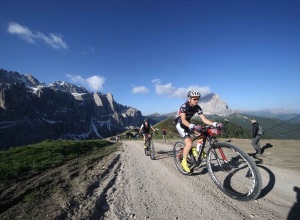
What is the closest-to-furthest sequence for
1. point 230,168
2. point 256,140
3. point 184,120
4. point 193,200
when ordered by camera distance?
1. point 193,200
2. point 230,168
3. point 184,120
4. point 256,140

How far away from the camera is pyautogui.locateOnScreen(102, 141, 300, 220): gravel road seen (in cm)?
547

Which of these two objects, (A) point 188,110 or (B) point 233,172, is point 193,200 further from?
(A) point 188,110

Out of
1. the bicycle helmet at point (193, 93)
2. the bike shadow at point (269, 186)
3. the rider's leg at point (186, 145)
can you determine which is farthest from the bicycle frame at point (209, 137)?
the bicycle helmet at point (193, 93)

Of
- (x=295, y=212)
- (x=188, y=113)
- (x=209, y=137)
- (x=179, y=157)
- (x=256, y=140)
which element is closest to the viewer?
(x=295, y=212)

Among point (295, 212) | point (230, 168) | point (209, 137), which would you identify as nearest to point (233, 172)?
point (230, 168)

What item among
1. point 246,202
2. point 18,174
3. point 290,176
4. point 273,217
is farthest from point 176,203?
point 18,174

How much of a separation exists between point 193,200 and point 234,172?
5.93 feet

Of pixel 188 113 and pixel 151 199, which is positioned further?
pixel 188 113

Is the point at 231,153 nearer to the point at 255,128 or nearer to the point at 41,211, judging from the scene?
the point at 41,211

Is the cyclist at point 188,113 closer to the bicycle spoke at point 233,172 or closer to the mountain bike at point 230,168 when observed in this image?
the mountain bike at point 230,168

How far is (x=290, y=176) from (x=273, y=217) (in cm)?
442

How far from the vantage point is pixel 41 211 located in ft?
20.4

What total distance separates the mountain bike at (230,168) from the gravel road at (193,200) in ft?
0.99

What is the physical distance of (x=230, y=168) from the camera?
7188mm
